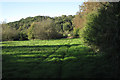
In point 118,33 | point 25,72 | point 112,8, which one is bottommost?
point 25,72

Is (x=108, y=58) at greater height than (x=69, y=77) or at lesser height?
greater

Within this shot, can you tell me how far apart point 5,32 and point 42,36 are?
1132cm

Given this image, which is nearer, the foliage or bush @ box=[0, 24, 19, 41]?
the foliage

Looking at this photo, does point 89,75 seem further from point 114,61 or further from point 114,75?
point 114,61

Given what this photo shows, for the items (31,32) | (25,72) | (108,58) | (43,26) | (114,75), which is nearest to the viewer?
(114,75)

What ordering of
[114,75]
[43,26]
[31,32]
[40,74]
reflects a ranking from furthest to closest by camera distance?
1. [31,32]
2. [43,26]
3. [40,74]
4. [114,75]

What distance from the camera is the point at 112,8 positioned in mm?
7777

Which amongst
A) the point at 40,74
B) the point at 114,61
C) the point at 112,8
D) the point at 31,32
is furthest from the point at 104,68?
the point at 31,32

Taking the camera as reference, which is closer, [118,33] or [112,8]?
[118,33]

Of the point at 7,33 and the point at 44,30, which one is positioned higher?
the point at 44,30

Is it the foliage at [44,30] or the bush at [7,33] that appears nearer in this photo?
the foliage at [44,30]

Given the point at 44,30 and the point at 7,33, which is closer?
the point at 44,30

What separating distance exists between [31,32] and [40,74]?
112ft

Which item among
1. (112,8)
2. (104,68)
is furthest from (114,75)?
(112,8)
